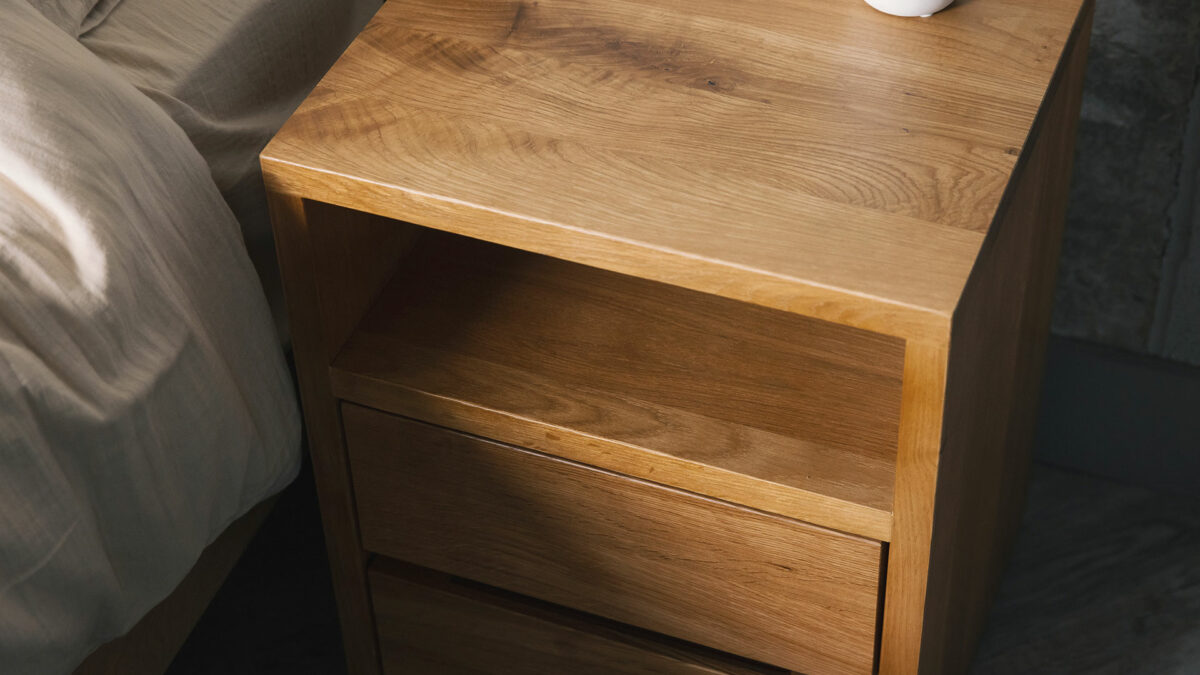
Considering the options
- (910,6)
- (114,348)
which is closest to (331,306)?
(114,348)

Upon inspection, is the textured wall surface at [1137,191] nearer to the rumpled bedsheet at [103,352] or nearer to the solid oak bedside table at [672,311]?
the solid oak bedside table at [672,311]

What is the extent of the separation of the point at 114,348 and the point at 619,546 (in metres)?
0.32

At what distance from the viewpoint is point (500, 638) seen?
0.93 m

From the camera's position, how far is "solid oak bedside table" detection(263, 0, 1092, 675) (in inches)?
27.6

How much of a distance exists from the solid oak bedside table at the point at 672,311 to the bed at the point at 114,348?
57mm

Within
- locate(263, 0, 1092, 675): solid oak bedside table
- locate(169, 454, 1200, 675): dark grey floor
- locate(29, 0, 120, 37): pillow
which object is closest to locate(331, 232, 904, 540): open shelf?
locate(263, 0, 1092, 675): solid oak bedside table

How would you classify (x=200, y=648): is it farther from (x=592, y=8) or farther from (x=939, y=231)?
(x=939, y=231)

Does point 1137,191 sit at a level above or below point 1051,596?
above

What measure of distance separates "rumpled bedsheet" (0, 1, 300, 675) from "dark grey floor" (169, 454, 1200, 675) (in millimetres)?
331

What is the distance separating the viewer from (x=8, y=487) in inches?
26.6

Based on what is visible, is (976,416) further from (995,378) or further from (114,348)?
(114,348)

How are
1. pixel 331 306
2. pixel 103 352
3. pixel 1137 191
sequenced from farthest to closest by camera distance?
pixel 1137 191 → pixel 331 306 → pixel 103 352

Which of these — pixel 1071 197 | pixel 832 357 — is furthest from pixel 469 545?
pixel 1071 197

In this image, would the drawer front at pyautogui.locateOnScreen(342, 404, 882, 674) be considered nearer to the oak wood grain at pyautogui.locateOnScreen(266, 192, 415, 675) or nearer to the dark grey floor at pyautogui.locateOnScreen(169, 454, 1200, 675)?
the oak wood grain at pyautogui.locateOnScreen(266, 192, 415, 675)
